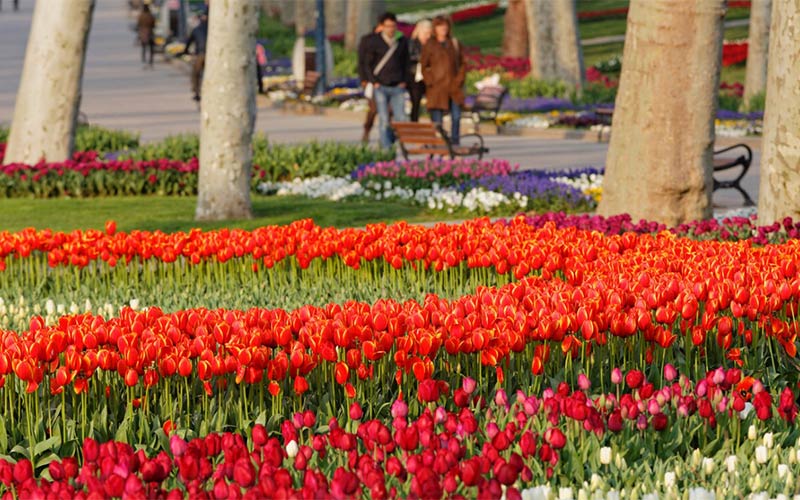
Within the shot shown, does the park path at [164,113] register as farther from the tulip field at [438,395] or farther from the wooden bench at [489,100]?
the tulip field at [438,395]

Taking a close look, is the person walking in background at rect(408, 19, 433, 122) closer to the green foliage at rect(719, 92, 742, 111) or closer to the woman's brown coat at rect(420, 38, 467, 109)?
the woman's brown coat at rect(420, 38, 467, 109)

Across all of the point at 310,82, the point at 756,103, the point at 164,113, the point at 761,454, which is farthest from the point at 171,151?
the point at 761,454

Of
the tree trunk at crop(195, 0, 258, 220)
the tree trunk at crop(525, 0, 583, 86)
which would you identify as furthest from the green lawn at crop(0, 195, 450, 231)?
the tree trunk at crop(525, 0, 583, 86)

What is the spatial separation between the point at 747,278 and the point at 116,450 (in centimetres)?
333

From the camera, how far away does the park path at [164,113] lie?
2196 cm

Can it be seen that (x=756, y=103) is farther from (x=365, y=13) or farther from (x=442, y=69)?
(x=365, y=13)

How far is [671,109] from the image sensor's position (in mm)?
11820

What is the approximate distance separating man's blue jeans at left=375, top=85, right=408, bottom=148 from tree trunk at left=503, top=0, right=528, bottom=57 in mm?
22250

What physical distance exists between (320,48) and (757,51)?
872 cm

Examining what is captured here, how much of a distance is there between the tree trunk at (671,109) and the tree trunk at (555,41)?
18.1 meters

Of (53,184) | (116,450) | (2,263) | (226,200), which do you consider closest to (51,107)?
(53,184)

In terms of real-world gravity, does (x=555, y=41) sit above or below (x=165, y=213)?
above

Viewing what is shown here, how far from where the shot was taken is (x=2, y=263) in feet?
32.0

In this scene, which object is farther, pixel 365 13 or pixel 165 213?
pixel 365 13
